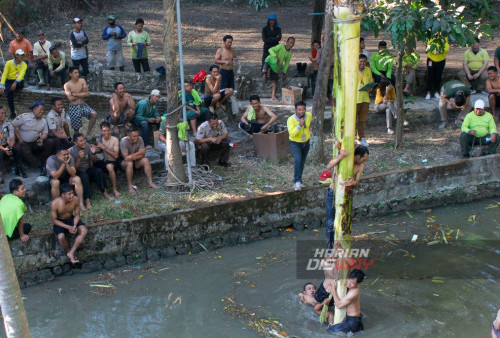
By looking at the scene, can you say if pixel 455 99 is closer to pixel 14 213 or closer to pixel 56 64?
pixel 56 64

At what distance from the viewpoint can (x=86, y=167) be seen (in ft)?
37.7

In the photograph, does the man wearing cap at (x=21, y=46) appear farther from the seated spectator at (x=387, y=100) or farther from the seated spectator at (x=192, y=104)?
the seated spectator at (x=387, y=100)

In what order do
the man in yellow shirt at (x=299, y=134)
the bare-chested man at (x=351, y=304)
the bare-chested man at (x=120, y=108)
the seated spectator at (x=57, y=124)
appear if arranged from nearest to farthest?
the bare-chested man at (x=351, y=304) → the man in yellow shirt at (x=299, y=134) → the seated spectator at (x=57, y=124) → the bare-chested man at (x=120, y=108)

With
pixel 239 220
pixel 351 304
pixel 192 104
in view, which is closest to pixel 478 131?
pixel 239 220

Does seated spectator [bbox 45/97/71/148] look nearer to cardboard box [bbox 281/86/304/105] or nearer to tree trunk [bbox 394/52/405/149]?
cardboard box [bbox 281/86/304/105]

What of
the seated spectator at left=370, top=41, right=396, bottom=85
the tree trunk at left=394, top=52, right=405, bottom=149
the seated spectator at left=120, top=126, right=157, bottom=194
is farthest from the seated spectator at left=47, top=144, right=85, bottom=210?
the seated spectator at left=370, top=41, right=396, bottom=85

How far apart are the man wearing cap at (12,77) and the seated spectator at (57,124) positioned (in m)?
2.28

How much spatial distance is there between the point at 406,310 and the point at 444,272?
59.2 inches

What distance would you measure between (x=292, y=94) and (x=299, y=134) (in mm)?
3674

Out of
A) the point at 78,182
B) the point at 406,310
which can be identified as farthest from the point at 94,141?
the point at 406,310

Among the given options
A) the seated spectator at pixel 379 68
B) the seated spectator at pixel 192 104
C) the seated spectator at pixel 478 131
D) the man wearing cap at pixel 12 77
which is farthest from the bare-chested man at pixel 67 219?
the seated spectator at pixel 379 68

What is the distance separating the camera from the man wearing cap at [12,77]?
14.1 metres

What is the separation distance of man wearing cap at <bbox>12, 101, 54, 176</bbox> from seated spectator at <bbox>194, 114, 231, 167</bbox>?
2.73m

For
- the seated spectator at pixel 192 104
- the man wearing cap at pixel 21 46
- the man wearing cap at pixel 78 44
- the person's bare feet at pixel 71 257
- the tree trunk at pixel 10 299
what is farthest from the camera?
the man wearing cap at pixel 78 44
